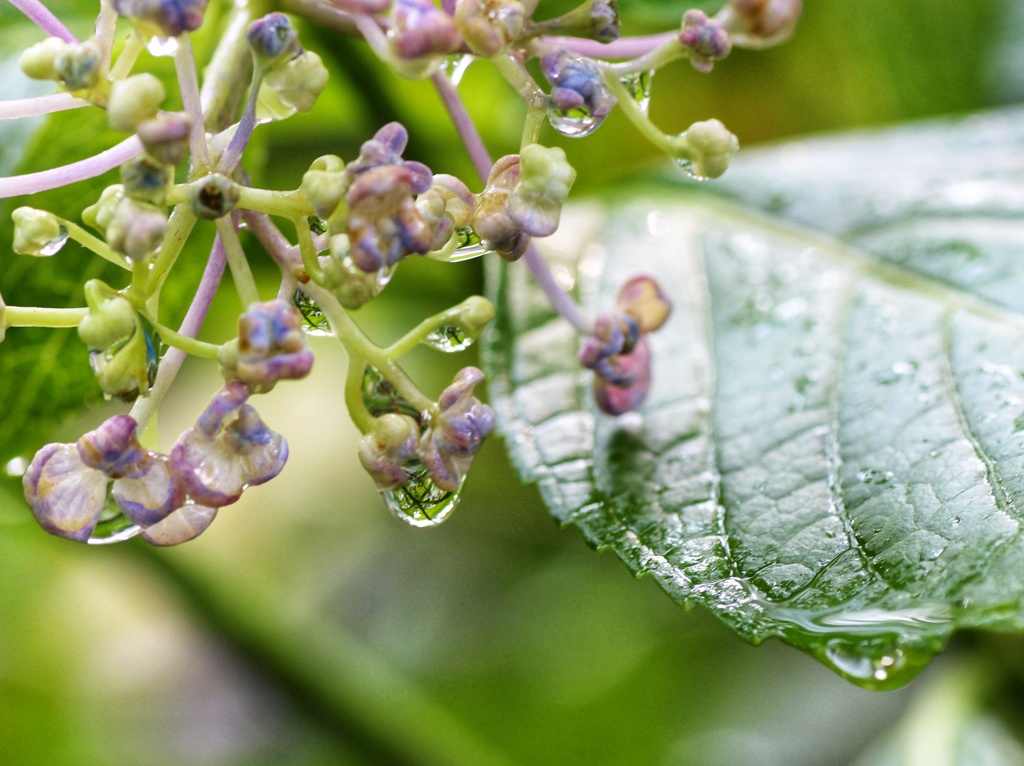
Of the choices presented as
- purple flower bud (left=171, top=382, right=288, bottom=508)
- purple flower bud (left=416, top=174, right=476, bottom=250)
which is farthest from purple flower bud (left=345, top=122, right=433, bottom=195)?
purple flower bud (left=171, top=382, right=288, bottom=508)

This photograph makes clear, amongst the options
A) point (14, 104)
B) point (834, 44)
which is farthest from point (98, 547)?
point (834, 44)

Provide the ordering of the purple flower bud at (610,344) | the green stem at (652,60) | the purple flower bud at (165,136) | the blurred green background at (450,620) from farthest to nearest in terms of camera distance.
Result: the blurred green background at (450,620) → the purple flower bud at (610,344) → the green stem at (652,60) → the purple flower bud at (165,136)

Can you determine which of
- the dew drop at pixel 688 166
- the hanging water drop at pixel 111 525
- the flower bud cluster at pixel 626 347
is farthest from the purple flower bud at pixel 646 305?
the hanging water drop at pixel 111 525

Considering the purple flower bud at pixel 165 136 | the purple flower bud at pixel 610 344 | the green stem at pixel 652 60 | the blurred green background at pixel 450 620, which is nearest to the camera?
the purple flower bud at pixel 165 136

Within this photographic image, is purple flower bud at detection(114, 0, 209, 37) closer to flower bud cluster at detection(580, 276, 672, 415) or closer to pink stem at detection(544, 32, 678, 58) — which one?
pink stem at detection(544, 32, 678, 58)

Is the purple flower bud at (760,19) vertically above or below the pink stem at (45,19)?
below

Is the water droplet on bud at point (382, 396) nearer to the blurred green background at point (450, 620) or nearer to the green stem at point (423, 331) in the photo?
the green stem at point (423, 331)

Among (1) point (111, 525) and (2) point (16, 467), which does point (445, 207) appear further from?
(2) point (16, 467)
